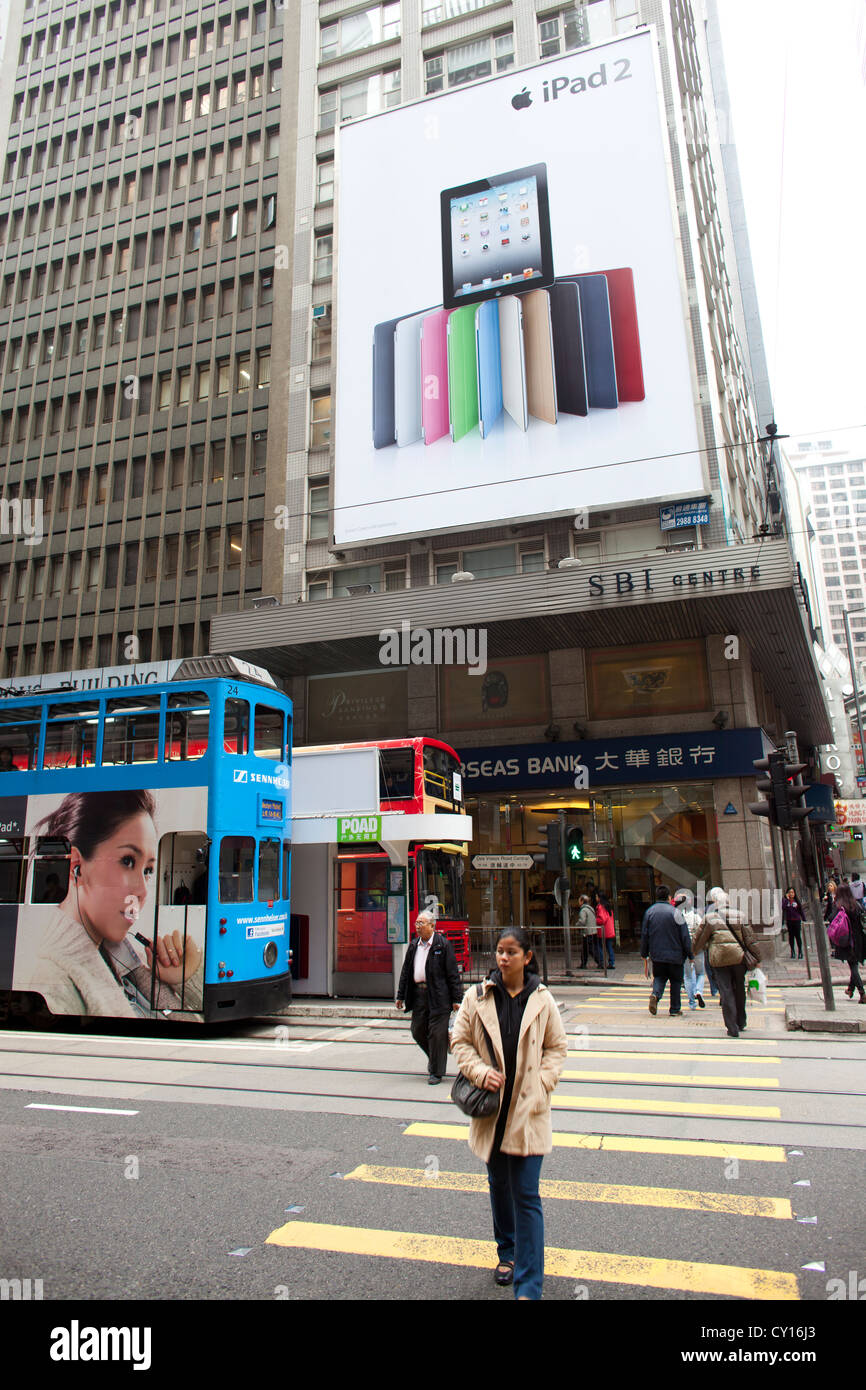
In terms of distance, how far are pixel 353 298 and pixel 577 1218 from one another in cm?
2771

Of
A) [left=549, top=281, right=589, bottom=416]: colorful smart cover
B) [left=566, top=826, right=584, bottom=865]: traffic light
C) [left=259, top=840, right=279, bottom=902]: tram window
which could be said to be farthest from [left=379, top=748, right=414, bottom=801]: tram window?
[left=549, top=281, right=589, bottom=416]: colorful smart cover

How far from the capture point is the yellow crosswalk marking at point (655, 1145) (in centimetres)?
610

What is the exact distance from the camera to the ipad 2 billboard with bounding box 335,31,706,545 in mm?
22891

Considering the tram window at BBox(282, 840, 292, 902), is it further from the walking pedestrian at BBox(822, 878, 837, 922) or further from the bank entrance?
the walking pedestrian at BBox(822, 878, 837, 922)

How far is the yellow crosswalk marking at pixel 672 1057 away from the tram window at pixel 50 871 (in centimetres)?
746

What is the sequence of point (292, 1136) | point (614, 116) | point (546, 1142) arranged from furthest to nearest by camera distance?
1. point (614, 116)
2. point (292, 1136)
3. point (546, 1142)

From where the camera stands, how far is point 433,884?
1500 centimetres

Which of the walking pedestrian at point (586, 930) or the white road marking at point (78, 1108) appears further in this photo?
the walking pedestrian at point (586, 930)

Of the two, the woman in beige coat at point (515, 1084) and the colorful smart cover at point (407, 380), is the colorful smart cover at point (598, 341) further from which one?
the woman in beige coat at point (515, 1084)

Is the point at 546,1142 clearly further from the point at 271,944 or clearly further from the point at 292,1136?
the point at 271,944

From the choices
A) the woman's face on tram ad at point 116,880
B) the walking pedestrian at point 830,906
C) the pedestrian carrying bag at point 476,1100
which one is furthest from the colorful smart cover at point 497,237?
the pedestrian carrying bag at point 476,1100

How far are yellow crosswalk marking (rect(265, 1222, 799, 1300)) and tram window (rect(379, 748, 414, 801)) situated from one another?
404 inches
